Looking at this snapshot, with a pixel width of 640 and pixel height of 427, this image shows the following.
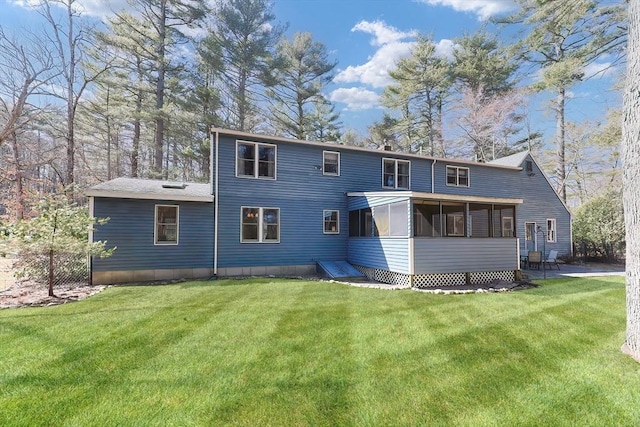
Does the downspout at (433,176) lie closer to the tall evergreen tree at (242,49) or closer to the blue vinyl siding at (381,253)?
the blue vinyl siding at (381,253)

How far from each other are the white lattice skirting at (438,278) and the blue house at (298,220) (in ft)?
0.11

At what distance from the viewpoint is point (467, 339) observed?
424 cm

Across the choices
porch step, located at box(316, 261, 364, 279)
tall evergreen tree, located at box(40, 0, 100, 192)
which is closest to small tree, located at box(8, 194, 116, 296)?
porch step, located at box(316, 261, 364, 279)

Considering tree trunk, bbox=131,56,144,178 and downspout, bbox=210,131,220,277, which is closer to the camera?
downspout, bbox=210,131,220,277

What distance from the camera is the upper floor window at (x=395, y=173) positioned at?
13.1 metres

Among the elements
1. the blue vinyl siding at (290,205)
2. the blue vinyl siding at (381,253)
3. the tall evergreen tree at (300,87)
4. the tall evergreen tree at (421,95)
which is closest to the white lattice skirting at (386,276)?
the blue vinyl siding at (381,253)

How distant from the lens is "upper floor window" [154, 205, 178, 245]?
9.66 m

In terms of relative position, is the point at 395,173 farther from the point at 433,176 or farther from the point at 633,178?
the point at 633,178

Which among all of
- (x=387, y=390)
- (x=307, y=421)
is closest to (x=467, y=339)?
(x=387, y=390)

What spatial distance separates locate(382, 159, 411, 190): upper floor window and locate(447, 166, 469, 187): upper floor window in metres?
Answer: 2.59

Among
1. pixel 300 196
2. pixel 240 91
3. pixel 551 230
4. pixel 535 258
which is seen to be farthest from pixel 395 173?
pixel 240 91

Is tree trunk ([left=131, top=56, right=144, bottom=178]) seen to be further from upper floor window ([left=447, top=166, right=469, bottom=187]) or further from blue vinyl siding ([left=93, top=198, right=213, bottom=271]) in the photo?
upper floor window ([left=447, top=166, right=469, bottom=187])

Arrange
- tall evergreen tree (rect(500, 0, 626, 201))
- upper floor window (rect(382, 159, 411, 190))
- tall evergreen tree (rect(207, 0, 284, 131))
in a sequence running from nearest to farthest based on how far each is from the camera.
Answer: tall evergreen tree (rect(500, 0, 626, 201)) < upper floor window (rect(382, 159, 411, 190)) < tall evergreen tree (rect(207, 0, 284, 131))

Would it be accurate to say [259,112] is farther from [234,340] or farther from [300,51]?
[234,340]
